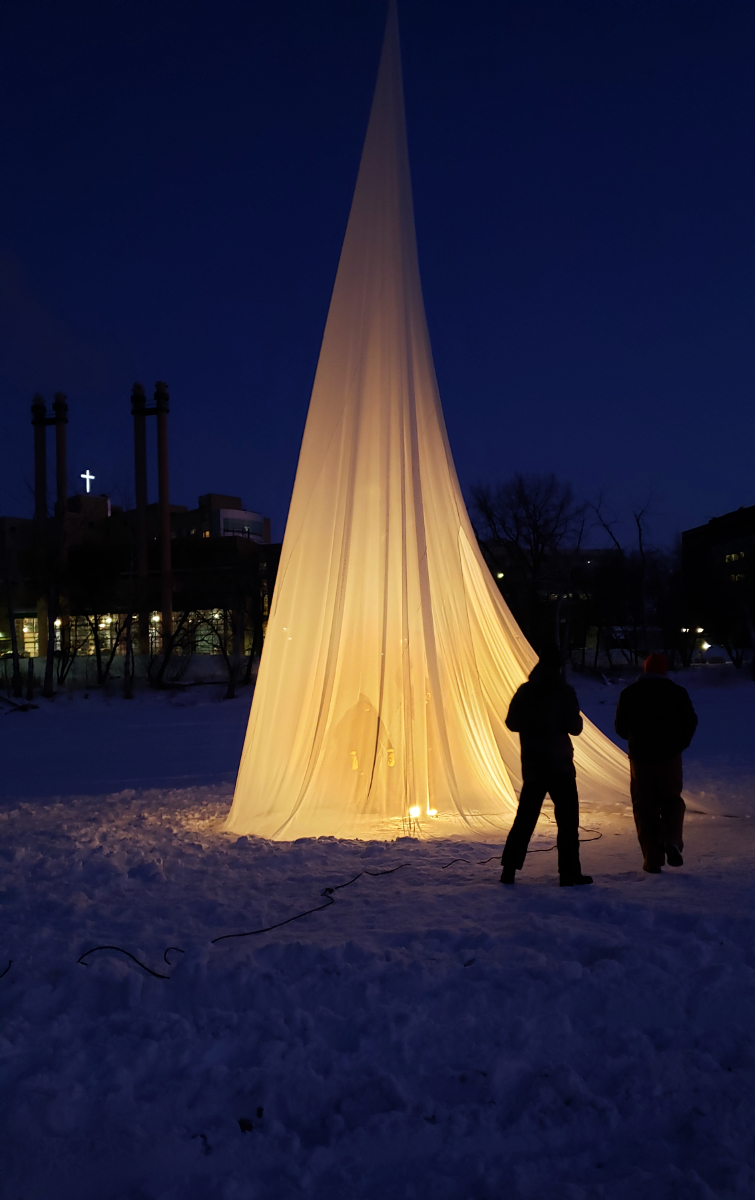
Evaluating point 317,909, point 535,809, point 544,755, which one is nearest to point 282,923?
point 317,909

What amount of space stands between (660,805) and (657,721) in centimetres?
60

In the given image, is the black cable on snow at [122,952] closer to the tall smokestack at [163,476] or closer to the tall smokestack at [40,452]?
the tall smokestack at [163,476]

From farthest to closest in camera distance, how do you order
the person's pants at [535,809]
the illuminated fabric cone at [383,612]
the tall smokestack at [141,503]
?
the tall smokestack at [141,503], the illuminated fabric cone at [383,612], the person's pants at [535,809]

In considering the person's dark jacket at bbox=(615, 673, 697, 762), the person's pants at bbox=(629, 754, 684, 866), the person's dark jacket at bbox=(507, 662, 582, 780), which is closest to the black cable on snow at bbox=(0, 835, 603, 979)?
the person's pants at bbox=(629, 754, 684, 866)

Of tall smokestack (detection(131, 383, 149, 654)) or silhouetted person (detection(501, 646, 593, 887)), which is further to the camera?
tall smokestack (detection(131, 383, 149, 654))

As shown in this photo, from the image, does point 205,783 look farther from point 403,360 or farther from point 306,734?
point 403,360

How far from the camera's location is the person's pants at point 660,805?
5.86 m

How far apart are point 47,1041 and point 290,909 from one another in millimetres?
1928

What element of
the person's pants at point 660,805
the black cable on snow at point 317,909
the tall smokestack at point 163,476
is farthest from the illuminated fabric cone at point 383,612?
the tall smokestack at point 163,476

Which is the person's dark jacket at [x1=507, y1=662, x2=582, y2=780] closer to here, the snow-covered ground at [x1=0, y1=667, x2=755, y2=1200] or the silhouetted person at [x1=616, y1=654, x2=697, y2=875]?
the silhouetted person at [x1=616, y1=654, x2=697, y2=875]

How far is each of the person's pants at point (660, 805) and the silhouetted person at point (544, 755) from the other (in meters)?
0.60

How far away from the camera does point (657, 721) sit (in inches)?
235

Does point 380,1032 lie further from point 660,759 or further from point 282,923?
point 660,759

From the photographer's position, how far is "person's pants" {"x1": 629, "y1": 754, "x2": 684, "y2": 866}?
231 inches
